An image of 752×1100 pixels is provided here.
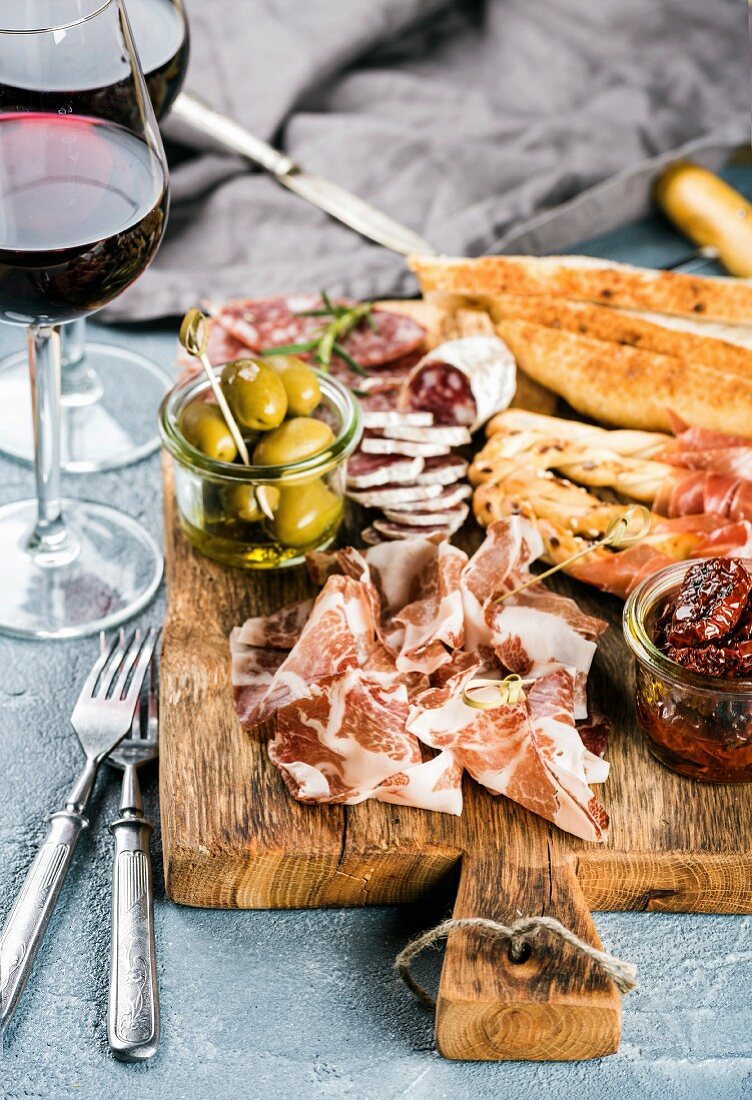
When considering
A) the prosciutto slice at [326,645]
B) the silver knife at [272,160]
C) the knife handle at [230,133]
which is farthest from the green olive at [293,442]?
the knife handle at [230,133]

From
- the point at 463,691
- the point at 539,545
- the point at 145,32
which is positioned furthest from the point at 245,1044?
the point at 145,32

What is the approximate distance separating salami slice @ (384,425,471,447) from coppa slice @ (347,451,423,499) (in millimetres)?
29

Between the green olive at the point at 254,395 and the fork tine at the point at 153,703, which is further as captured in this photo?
the green olive at the point at 254,395

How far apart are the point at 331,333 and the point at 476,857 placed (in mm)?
1074

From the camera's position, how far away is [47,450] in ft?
5.89

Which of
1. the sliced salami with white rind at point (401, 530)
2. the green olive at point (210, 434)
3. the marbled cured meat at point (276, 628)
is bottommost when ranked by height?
the sliced salami with white rind at point (401, 530)

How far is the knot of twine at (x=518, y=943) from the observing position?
135cm

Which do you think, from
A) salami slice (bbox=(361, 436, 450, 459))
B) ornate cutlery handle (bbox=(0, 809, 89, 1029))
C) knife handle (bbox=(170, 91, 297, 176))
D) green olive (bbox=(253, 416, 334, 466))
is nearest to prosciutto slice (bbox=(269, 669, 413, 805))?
ornate cutlery handle (bbox=(0, 809, 89, 1029))

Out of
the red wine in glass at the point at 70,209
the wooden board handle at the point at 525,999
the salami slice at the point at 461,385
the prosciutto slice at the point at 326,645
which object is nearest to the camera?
the wooden board handle at the point at 525,999

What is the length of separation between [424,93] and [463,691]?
71.1 inches

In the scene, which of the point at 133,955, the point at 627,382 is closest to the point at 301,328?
the point at 627,382

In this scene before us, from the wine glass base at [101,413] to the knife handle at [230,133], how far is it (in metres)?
0.54

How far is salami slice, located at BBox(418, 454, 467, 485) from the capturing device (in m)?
1.98

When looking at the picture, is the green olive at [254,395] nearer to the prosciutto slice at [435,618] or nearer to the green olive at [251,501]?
the green olive at [251,501]
